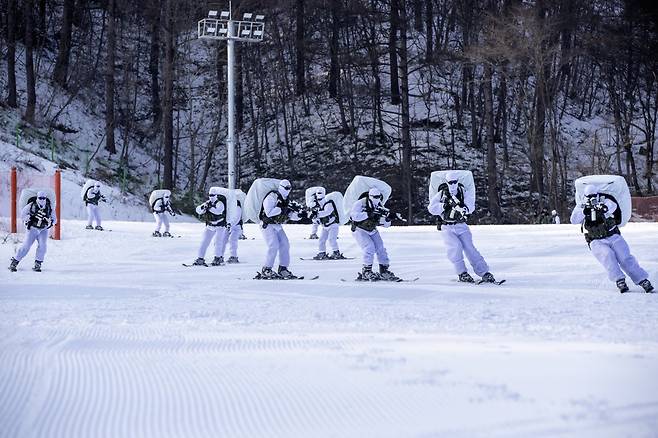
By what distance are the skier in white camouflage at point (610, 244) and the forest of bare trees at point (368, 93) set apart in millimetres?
25796

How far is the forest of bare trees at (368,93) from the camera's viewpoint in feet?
132

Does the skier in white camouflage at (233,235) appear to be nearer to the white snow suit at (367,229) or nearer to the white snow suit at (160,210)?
the white snow suit at (367,229)

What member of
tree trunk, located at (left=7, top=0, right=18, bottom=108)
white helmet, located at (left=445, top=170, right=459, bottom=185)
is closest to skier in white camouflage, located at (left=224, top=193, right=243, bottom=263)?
white helmet, located at (left=445, top=170, right=459, bottom=185)

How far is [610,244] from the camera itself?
1150 cm

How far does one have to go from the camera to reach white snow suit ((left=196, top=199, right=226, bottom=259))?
1772 cm

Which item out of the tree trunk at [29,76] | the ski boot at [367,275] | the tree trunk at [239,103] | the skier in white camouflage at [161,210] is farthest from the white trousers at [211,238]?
the tree trunk at [239,103]

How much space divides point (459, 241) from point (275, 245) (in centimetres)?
332

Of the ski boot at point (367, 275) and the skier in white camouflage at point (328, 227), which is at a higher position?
the skier in white camouflage at point (328, 227)

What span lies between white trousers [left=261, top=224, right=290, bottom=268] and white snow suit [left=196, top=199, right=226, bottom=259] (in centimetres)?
348

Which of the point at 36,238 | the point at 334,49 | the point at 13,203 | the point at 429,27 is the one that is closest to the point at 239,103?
the point at 334,49

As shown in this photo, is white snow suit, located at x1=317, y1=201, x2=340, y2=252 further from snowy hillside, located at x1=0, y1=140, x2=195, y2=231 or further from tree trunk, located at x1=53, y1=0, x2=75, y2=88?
tree trunk, located at x1=53, y1=0, x2=75, y2=88

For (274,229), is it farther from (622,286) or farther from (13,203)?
(13,203)

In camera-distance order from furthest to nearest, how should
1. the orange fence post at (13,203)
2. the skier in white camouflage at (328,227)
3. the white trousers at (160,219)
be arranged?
the white trousers at (160,219)
the orange fence post at (13,203)
the skier in white camouflage at (328,227)

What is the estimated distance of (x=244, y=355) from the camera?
20.7ft
